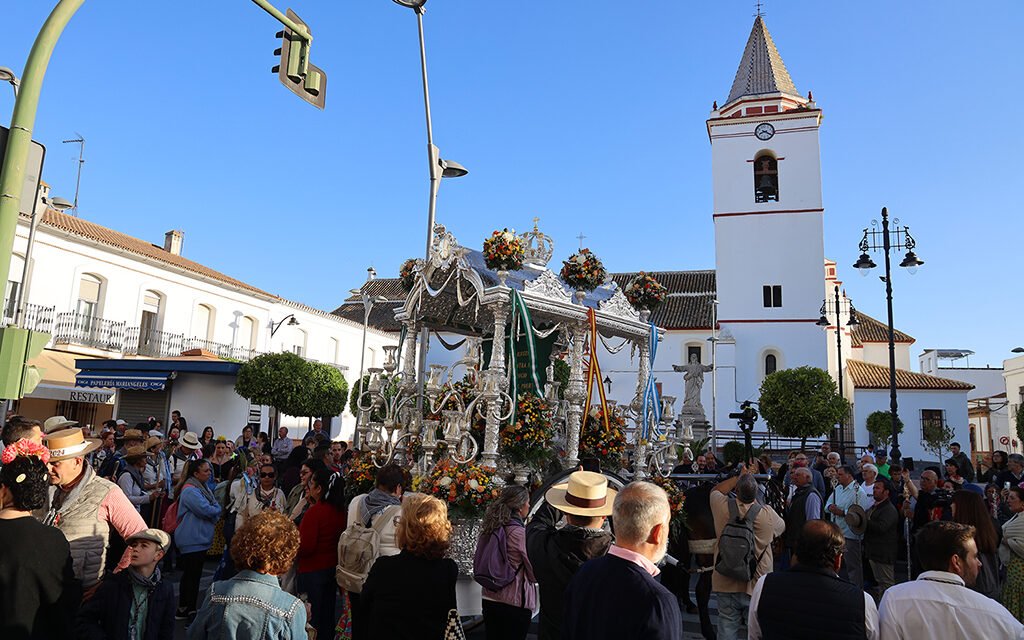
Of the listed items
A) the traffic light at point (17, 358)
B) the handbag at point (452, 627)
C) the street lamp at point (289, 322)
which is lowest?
the handbag at point (452, 627)

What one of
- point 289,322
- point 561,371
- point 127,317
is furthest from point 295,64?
point 289,322

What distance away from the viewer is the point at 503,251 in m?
8.59

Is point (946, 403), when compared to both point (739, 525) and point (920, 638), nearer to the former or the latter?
point (739, 525)

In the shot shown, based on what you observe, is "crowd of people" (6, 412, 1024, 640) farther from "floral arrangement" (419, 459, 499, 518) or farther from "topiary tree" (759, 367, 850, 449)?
"topiary tree" (759, 367, 850, 449)

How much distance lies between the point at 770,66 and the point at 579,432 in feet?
116

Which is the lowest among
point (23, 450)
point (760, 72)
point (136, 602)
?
point (136, 602)

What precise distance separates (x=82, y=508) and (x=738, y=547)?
494 centimetres

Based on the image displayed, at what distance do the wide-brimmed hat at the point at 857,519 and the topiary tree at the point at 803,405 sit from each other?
69.0ft

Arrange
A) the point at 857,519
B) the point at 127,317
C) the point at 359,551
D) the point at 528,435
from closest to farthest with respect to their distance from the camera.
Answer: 1. the point at 359,551
2. the point at 528,435
3. the point at 857,519
4. the point at 127,317

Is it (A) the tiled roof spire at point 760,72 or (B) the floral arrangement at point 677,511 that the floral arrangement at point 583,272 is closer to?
(B) the floral arrangement at point 677,511

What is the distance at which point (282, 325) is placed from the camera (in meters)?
35.5

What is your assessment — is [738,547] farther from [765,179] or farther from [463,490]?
[765,179]

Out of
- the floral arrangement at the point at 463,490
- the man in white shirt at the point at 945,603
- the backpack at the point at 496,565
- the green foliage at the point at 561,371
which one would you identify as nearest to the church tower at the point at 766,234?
the green foliage at the point at 561,371

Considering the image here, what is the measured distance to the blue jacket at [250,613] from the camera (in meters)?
3.10
